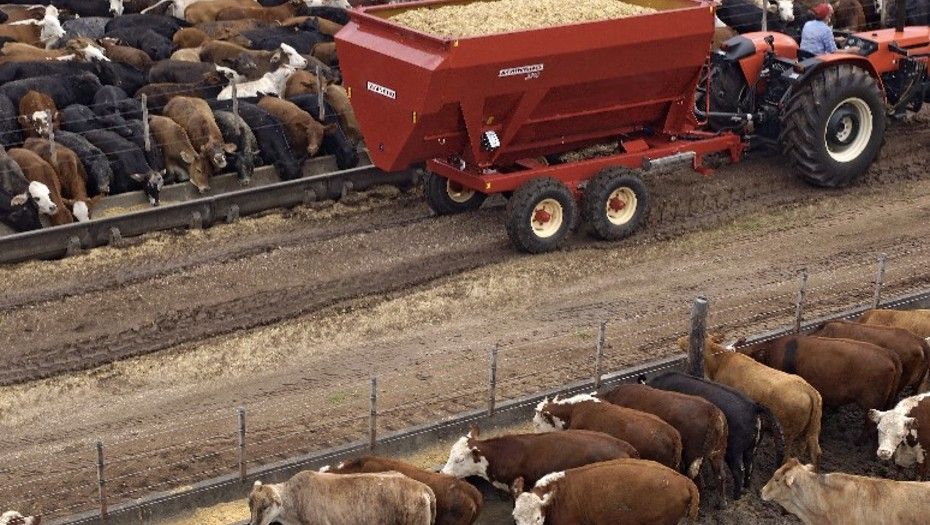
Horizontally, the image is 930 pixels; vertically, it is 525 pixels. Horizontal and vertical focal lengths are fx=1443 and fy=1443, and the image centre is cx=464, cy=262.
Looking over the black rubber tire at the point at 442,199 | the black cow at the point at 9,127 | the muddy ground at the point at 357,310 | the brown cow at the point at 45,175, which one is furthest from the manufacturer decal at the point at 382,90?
the black cow at the point at 9,127

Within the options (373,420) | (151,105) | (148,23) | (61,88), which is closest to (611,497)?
(373,420)

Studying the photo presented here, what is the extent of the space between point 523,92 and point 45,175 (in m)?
5.99

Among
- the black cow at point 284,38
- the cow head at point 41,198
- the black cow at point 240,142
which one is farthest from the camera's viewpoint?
the black cow at point 284,38

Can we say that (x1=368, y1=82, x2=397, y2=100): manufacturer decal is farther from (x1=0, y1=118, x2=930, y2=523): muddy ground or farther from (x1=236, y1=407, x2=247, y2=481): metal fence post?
(x1=236, y1=407, x2=247, y2=481): metal fence post

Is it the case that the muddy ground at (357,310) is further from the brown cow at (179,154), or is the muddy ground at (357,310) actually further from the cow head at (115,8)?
the cow head at (115,8)

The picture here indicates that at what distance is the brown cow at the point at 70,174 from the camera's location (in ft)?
57.0

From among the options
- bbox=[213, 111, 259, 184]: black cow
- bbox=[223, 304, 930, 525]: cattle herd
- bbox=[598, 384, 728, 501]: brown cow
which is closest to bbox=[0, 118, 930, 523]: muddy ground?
bbox=[598, 384, 728, 501]: brown cow

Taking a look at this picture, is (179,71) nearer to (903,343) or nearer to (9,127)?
(9,127)

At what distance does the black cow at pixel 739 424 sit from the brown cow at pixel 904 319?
217 centimetres

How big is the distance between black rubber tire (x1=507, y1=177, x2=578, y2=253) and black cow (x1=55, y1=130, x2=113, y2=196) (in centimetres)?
526

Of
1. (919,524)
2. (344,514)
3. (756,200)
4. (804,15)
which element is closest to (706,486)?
(919,524)

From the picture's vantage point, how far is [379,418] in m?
12.7

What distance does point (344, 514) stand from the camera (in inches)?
407

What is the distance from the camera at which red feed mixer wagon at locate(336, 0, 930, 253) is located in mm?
15594
